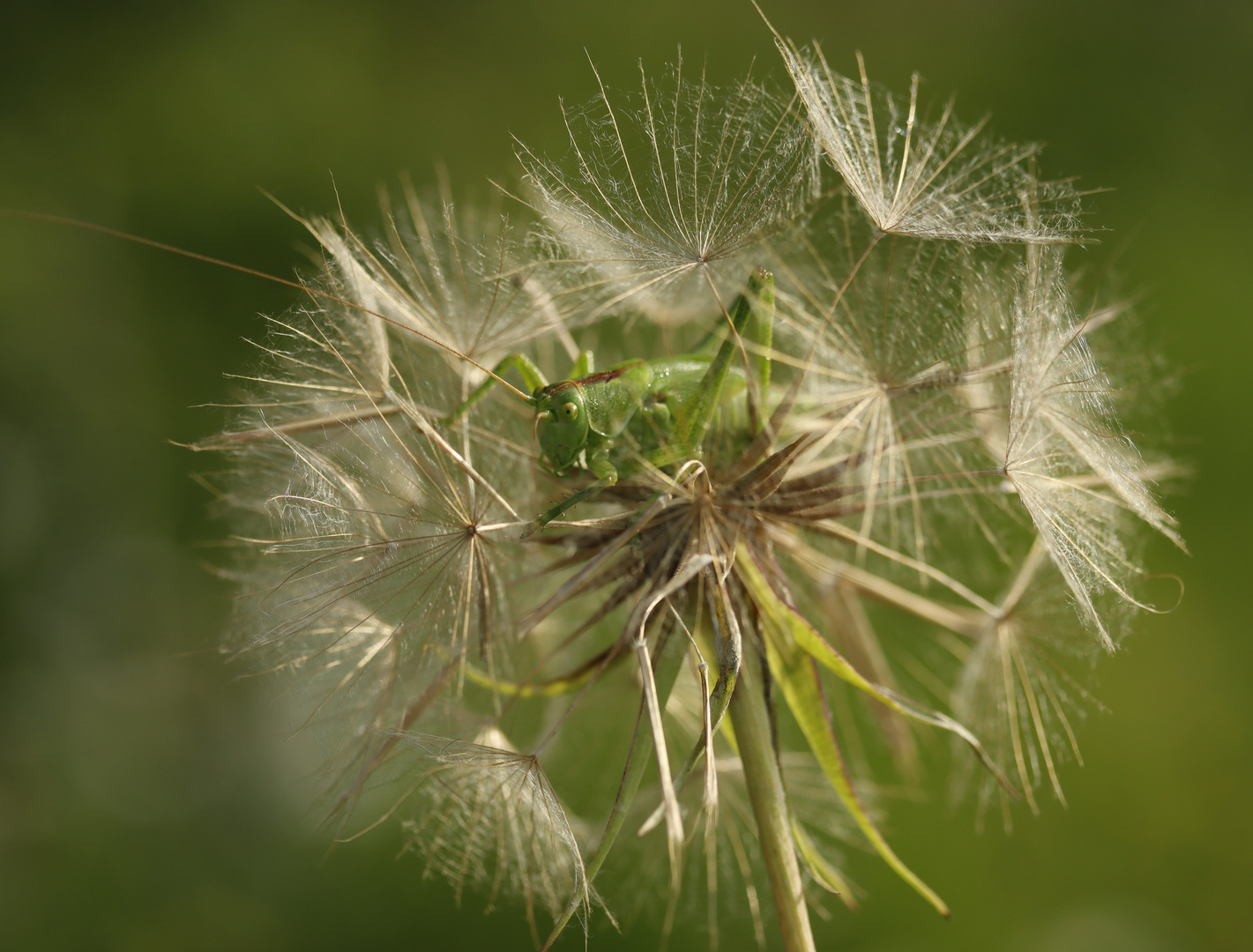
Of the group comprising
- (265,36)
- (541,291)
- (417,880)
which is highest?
(265,36)

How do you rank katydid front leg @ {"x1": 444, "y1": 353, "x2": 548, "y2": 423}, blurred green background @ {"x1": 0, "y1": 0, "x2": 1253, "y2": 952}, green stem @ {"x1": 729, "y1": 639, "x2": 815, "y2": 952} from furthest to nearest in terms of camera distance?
blurred green background @ {"x1": 0, "y1": 0, "x2": 1253, "y2": 952} → katydid front leg @ {"x1": 444, "y1": 353, "x2": 548, "y2": 423} → green stem @ {"x1": 729, "y1": 639, "x2": 815, "y2": 952}

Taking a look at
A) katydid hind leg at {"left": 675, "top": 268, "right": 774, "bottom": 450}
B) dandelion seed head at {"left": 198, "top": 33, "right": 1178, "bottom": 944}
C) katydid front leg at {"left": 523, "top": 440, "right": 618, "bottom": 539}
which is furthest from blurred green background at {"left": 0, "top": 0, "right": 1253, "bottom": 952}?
katydid front leg at {"left": 523, "top": 440, "right": 618, "bottom": 539}

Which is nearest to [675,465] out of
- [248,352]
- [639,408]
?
[639,408]

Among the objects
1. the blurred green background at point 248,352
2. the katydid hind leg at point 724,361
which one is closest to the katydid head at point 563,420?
the katydid hind leg at point 724,361

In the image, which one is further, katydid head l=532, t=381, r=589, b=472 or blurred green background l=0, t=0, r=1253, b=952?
blurred green background l=0, t=0, r=1253, b=952

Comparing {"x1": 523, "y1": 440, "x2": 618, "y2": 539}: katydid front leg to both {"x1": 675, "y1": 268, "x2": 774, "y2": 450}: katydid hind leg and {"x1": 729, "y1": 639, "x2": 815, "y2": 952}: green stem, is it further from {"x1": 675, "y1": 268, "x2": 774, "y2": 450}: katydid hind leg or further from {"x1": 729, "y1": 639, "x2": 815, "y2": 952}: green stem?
{"x1": 729, "y1": 639, "x2": 815, "y2": 952}: green stem

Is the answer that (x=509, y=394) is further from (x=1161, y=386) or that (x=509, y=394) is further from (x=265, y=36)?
(x=265, y=36)

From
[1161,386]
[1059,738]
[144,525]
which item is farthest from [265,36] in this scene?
[1059,738]

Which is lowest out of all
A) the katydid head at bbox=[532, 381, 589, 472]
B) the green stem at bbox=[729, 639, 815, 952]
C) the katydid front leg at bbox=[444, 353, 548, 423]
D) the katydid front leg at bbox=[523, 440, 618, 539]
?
the green stem at bbox=[729, 639, 815, 952]
